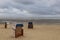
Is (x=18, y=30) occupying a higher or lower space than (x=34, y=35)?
higher

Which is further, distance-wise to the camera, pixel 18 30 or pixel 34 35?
pixel 34 35

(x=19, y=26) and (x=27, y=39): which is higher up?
(x=19, y=26)

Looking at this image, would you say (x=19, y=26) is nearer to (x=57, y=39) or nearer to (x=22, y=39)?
(x=22, y=39)

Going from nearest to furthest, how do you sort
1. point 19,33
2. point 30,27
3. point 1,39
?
point 1,39, point 19,33, point 30,27

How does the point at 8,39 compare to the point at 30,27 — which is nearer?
the point at 8,39

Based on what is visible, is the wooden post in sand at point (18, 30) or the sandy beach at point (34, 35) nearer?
the sandy beach at point (34, 35)

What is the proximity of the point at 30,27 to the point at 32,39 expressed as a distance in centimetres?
737

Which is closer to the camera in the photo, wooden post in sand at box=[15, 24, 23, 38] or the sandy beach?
the sandy beach

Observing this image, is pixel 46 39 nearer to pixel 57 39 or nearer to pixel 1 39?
pixel 57 39

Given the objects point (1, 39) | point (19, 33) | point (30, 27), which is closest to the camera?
point (1, 39)

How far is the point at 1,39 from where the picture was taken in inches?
433

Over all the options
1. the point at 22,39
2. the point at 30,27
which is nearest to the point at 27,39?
the point at 22,39

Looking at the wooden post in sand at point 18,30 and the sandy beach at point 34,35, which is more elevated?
the wooden post in sand at point 18,30

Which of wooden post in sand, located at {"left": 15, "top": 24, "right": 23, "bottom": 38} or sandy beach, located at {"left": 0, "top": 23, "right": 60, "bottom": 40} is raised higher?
wooden post in sand, located at {"left": 15, "top": 24, "right": 23, "bottom": 38}
